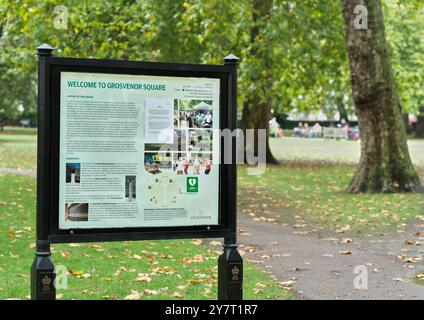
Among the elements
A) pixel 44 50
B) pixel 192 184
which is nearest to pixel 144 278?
pixel 192 184

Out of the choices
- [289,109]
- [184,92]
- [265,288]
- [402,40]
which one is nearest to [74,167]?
[184,92]

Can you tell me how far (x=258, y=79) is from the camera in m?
21.2

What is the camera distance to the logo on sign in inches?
218

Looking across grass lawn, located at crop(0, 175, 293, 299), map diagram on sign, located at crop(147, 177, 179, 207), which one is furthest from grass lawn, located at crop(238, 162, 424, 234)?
Result: map diagram on sign, located at crop(147, 177, 179, 207)

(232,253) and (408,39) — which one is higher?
(408,39)

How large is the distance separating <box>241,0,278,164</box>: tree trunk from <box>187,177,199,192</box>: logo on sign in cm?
1445

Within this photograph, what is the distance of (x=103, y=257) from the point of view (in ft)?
28.1

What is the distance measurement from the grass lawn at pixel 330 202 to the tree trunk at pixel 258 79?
2910mm

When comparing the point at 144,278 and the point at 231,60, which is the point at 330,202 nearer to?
the point at 144,278

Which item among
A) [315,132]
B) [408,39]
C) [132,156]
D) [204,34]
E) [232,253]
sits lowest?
[232,253]

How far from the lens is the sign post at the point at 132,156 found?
514cm

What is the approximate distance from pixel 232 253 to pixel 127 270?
2463 millimetres

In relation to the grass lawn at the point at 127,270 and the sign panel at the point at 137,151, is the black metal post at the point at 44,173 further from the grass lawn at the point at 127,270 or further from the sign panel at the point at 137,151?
the grass lawn at the point at 127,270

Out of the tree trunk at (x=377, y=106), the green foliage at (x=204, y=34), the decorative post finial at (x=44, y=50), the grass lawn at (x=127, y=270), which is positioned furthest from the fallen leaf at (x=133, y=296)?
the green foliage at (x=204, y=34)
